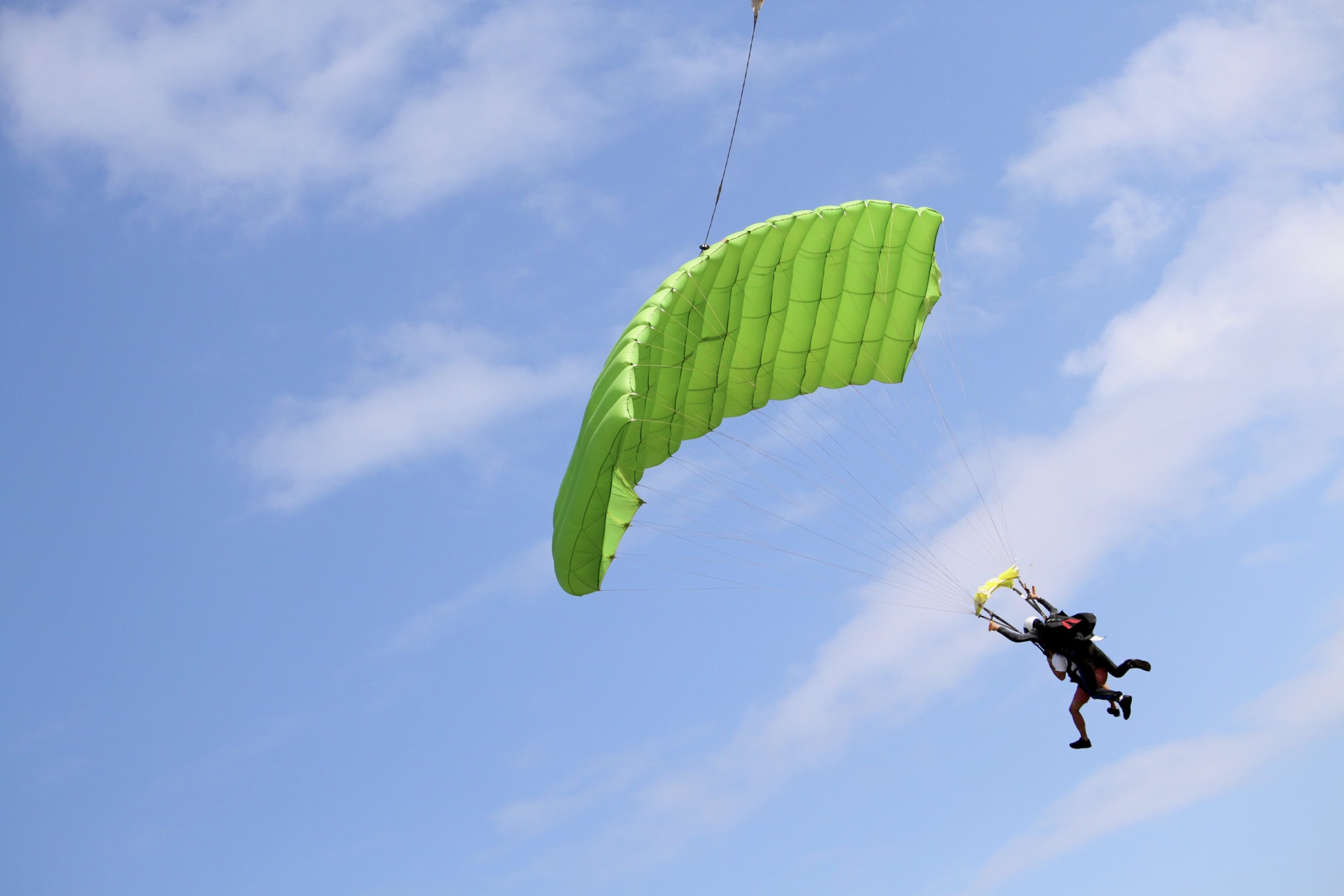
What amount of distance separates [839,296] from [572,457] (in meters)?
3.93

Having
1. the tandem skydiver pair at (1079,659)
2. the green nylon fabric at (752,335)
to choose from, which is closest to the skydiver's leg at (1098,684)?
the tandem skydiver pair at (1079,659)

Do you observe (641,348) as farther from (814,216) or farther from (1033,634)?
(1033,634)

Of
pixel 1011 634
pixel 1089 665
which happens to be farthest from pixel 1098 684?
pixel 1011 634

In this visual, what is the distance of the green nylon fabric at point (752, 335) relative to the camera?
14.8 meters

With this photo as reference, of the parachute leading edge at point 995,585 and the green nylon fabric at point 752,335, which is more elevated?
the green nylon fabric at point 752,335

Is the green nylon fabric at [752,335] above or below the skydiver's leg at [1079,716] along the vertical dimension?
above

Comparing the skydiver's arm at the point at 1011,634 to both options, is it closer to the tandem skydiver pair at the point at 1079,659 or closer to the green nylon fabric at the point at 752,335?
the tandem skydiver pair at the point at 1079,659

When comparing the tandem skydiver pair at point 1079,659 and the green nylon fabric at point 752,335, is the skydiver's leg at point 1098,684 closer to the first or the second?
the tandem skydiver pair at point 1079,659

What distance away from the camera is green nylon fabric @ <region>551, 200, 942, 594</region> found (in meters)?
14.8

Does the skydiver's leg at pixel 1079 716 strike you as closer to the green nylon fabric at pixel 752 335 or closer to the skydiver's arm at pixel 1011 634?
the skydiver's arm at pixel 1011 634

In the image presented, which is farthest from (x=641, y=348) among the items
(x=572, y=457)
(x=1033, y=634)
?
(x=1033, y=634)

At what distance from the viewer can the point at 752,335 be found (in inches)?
645

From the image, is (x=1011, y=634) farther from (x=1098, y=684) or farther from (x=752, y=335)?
(x=752, y=335)

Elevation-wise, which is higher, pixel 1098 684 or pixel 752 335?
pixel 752 335
